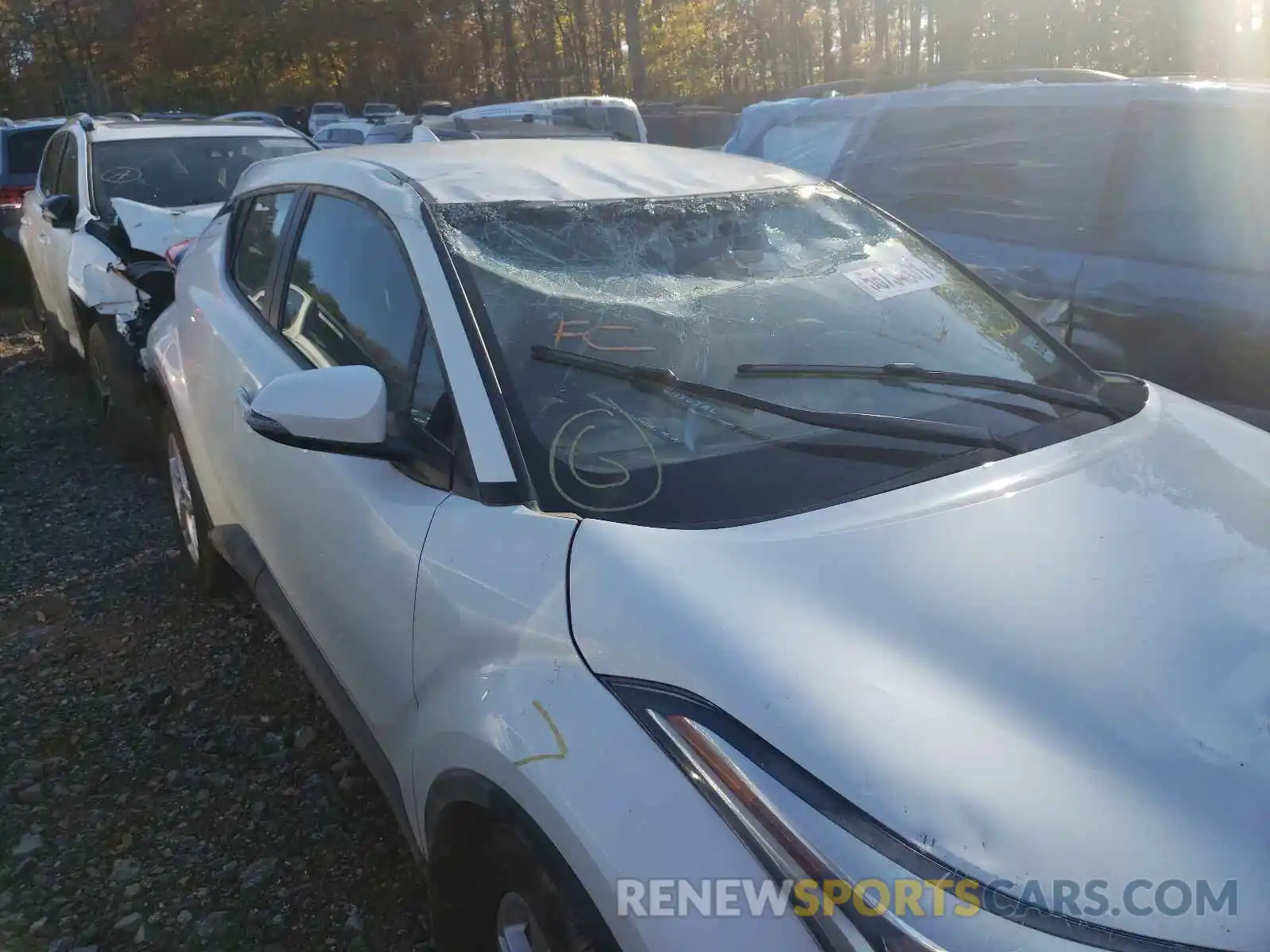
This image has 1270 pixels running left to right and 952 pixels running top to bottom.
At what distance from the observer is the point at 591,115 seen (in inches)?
415

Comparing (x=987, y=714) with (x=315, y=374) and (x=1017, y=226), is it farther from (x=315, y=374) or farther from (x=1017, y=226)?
(x=1017, y=226)

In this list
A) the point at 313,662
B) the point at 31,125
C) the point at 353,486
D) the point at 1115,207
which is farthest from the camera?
the point at 31,125

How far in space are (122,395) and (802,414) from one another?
4.40m

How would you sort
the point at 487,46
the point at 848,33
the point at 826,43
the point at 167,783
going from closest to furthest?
1. the point at 167,783
2. the point at 848,33
3. the point at 826,43
4. the point at 487,46

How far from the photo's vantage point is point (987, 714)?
1562 millimetres

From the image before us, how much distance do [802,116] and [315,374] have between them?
175 inches

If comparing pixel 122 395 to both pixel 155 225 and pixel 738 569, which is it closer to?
pixel 155 225

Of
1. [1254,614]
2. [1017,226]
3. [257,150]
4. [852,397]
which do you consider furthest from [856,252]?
[257,150]

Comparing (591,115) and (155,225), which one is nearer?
(155,225)

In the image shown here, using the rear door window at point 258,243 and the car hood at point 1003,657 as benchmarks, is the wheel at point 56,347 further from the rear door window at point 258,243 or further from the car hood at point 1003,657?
the car hood at point 1003,657

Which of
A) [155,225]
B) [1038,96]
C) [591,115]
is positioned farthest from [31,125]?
[1038,96]

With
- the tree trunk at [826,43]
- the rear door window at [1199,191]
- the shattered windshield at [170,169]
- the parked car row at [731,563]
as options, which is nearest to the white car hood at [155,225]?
the shattered windshield at [170,169]

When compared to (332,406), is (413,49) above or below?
below

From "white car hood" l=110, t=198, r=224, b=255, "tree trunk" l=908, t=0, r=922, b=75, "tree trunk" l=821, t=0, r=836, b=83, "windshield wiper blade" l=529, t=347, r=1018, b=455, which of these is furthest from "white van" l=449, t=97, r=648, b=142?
"tree trunk" l=821, t=0, r=836, b=83
